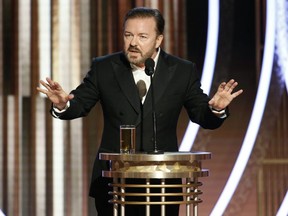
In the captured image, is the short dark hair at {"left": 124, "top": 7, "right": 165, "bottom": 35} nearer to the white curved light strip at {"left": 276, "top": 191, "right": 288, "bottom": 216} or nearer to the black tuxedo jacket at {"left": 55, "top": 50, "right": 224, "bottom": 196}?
the black tuxedo jacket at {"left": 55, "top": 50, "right": 224, "bottom": 196}

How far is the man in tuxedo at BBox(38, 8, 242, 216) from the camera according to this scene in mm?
3148

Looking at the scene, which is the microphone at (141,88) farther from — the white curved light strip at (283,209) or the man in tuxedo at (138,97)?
the white curved light strip at (283,209)

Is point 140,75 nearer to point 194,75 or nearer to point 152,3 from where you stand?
point 194,75

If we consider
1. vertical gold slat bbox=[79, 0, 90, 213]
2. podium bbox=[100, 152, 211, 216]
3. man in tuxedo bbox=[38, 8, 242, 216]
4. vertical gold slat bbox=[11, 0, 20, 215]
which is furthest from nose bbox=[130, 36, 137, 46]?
vertical gold slat bbox=[11, 0, 20, 215]

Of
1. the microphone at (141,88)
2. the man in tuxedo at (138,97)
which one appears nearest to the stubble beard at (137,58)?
the man in tuxedo at (138,97)

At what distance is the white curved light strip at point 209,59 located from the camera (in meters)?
4.62

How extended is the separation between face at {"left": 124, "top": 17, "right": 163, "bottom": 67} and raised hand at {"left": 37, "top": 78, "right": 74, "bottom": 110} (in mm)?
334

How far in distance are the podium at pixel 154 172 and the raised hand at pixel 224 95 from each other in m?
0.25

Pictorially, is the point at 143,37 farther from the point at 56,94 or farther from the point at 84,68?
the point at 84,68

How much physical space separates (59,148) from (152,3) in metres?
1.09

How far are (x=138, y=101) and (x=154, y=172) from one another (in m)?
0.47

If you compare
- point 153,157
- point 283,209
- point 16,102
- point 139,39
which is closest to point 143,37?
point 139,39

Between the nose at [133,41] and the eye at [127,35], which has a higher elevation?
the eye at [127,35]

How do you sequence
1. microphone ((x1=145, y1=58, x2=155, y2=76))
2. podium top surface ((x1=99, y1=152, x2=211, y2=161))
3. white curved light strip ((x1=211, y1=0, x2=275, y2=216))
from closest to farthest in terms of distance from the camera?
podium top surface ((x1=99, y1=152, x2=211, y2=161)) → microphone ((x1=145, y1=58, x2=155, y2=76)) → white curved light strip ((x1=211, y1=0, x2=275, y2=216))
